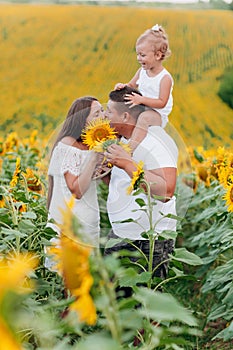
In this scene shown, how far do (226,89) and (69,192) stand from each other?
7.97 metres

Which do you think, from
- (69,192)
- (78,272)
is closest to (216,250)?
(69,192)

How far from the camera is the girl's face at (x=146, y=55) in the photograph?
2.89m

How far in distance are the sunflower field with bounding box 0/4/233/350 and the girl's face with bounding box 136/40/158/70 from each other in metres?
0.18

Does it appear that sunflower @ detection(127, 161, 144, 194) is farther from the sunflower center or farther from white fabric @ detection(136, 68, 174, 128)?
white fabric @ detection(136, 68, 174, 128)

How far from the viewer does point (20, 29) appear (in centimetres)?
1305

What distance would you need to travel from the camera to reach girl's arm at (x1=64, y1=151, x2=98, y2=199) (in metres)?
2.56

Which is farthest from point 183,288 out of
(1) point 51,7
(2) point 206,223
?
(1) point 51,7

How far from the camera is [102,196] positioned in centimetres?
440

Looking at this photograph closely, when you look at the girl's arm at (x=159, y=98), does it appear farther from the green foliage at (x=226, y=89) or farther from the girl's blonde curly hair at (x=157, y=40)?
the green foliage at (x=226, y=89)

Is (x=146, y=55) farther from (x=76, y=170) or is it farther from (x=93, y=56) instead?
(x=93, y=56)

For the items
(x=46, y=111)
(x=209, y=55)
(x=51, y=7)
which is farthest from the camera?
(x=51, y=7)

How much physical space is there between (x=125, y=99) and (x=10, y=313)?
1.88m

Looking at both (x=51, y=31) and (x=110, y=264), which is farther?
(x=51, y=31)

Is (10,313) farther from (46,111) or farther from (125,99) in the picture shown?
(46,111)
